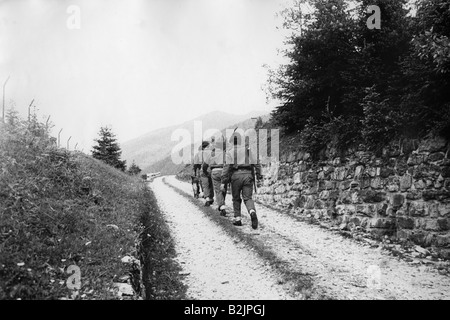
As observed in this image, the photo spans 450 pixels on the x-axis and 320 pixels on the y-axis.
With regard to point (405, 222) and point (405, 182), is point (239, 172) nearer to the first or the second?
point (405, 182)

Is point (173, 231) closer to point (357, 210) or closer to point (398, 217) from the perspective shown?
point (357, 210)

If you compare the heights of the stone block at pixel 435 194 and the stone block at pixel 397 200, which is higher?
the stone block at pixel 435 194

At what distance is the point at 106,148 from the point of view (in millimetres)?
26750

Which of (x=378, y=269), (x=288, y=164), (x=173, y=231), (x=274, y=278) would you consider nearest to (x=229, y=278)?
(x=274, y=278)

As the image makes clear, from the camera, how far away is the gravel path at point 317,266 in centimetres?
426

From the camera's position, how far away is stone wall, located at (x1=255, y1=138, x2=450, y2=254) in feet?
19.2

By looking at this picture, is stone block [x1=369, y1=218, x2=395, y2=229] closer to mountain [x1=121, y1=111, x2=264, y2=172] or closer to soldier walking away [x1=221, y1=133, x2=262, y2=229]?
soldier walking away [x1=221, y1=133, x2=262, y2=229]

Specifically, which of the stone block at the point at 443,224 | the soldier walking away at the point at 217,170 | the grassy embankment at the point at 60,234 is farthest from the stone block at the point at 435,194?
the grassy embankment at the point at 60,234

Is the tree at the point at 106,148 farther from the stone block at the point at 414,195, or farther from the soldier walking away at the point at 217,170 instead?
the stone block at the point at 414,195

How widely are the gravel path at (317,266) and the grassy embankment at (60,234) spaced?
0.55m

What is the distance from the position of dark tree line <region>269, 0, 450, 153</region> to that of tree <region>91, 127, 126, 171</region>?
18.9 meters

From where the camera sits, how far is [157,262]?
5621 millimetres

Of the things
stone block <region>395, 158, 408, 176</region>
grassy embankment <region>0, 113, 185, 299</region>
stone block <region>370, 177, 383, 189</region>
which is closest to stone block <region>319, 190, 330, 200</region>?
stone block <region>370, 177, 383, 189</region>
